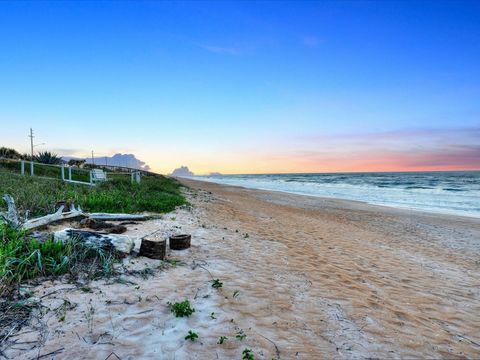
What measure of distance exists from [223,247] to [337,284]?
2.84 meters

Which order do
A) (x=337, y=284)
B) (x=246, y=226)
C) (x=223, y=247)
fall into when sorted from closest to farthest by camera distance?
(x=337, y=284) → (x=223, y=247) → (x=246, y=226)

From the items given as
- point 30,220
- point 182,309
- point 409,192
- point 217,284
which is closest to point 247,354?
point 182,309

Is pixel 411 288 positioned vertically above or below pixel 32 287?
below

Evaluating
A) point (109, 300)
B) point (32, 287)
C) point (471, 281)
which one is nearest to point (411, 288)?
point (471, 281)

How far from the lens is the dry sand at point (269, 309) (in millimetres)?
3309

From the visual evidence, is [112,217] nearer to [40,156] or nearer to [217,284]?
[217,284]

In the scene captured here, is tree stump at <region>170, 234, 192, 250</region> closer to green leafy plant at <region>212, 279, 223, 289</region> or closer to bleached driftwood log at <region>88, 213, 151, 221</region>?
green leafy plant at <region>212, 279, 223, 289</region>

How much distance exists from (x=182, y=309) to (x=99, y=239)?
261cm

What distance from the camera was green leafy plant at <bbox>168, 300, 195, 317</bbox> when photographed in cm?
386

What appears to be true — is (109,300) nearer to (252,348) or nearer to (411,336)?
(252,348)

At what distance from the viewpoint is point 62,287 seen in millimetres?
4305

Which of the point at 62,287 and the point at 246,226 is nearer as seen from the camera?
the point at 62,287

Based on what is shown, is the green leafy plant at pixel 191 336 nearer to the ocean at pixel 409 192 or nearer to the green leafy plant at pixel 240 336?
the green leafy plant at pixel 240 336

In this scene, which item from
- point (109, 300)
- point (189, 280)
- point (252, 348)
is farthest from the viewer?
point (189, 280)
